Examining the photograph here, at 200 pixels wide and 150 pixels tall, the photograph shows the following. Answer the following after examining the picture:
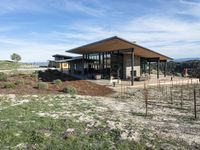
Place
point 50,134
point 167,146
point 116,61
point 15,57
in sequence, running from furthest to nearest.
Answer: point 15,57
point 116,61
point 50,134
point 167,146

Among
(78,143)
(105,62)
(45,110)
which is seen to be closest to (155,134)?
(78,143)

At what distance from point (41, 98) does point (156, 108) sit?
7.26 m

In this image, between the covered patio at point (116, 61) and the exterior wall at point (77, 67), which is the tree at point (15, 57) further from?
the covered patio at point (116, 61)

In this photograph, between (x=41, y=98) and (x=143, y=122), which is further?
(x=41, y=98)

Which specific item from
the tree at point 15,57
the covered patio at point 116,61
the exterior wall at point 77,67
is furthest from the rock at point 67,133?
the tree at point 15,57

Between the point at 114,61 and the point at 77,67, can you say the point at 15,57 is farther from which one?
the point at 114,61

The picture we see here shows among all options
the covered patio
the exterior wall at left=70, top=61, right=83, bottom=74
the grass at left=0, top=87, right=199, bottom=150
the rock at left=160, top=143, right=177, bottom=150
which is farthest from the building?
the rock at left=160, top=143, right=177, bottom=150

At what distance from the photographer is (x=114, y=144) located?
8.16 m

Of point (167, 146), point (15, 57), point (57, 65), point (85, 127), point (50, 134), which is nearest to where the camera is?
point (167, 146)

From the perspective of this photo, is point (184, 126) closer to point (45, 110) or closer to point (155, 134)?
point (155, 134)

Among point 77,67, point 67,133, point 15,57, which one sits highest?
point 15,57

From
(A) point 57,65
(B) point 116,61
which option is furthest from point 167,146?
(A) point 57,65

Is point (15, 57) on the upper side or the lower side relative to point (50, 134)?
upper

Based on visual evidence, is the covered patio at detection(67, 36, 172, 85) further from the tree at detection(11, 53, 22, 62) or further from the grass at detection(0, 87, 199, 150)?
the tree at detection(11, 53, 22, 62)
